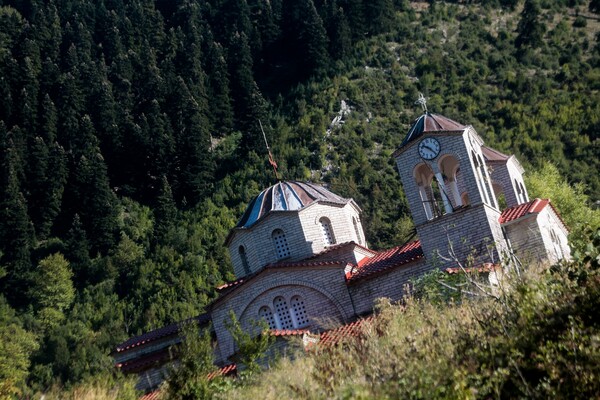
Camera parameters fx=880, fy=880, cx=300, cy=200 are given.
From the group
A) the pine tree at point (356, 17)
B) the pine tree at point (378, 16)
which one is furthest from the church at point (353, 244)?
the pine tree at point (378, 16)

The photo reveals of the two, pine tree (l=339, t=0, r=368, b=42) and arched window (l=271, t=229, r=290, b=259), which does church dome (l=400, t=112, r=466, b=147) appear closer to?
arched window (l=271, t=229, r=290, b=259)

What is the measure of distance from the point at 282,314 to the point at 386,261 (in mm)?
3362

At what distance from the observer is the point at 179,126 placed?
60062 millimetres

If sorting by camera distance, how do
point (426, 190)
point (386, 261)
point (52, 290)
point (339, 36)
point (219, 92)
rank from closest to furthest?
point (426, 190), point (386, 261), point (52, 290), point (219, 92), point (339, 36)

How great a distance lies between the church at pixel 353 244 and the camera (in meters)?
22.8

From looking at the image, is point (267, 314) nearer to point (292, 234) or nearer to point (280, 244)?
point (280, 244)

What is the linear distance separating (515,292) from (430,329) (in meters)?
1.41

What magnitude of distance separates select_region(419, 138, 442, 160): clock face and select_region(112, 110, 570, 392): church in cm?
3

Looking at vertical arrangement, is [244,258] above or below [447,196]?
above

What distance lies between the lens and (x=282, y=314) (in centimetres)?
2514

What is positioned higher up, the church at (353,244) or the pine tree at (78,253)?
the pine tree at (78,253)

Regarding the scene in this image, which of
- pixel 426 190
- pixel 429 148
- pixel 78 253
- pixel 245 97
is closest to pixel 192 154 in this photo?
pixel 245 97

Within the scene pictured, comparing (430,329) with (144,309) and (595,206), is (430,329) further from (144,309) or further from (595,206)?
(595,206)

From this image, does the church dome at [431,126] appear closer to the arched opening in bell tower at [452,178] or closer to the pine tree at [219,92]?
the arched opening in bell tower at [452,178]
